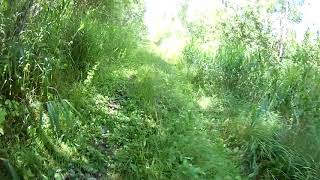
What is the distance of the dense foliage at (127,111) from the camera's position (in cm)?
304

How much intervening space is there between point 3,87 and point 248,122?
96.1 inches

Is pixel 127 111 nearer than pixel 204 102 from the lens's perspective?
Yes

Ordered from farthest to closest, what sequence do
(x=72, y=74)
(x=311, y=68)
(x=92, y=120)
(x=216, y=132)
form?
(x=311, y=68), (x=216, y=132), (x=72, y=74), (x=92, y=120)

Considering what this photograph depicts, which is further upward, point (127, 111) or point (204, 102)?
point (204, 102)

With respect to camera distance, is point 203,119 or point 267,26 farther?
point 267,26

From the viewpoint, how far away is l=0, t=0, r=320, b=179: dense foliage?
3043 mm

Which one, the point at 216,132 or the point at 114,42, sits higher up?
the point at 114,42

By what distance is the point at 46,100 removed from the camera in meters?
3.32

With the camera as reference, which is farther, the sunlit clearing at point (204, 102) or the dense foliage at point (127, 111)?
the sunlit clearing at point (204, 102)

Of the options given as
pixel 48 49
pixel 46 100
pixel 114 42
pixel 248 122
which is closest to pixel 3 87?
pixel 46 100

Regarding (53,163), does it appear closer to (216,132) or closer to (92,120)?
(92,120)

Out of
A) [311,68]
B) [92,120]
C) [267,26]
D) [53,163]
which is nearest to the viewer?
[53,163]

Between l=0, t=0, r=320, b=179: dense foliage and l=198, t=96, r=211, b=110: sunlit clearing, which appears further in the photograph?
l=198, t=96, r=211, b=110: sunlit clearing

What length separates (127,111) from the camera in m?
3.96
